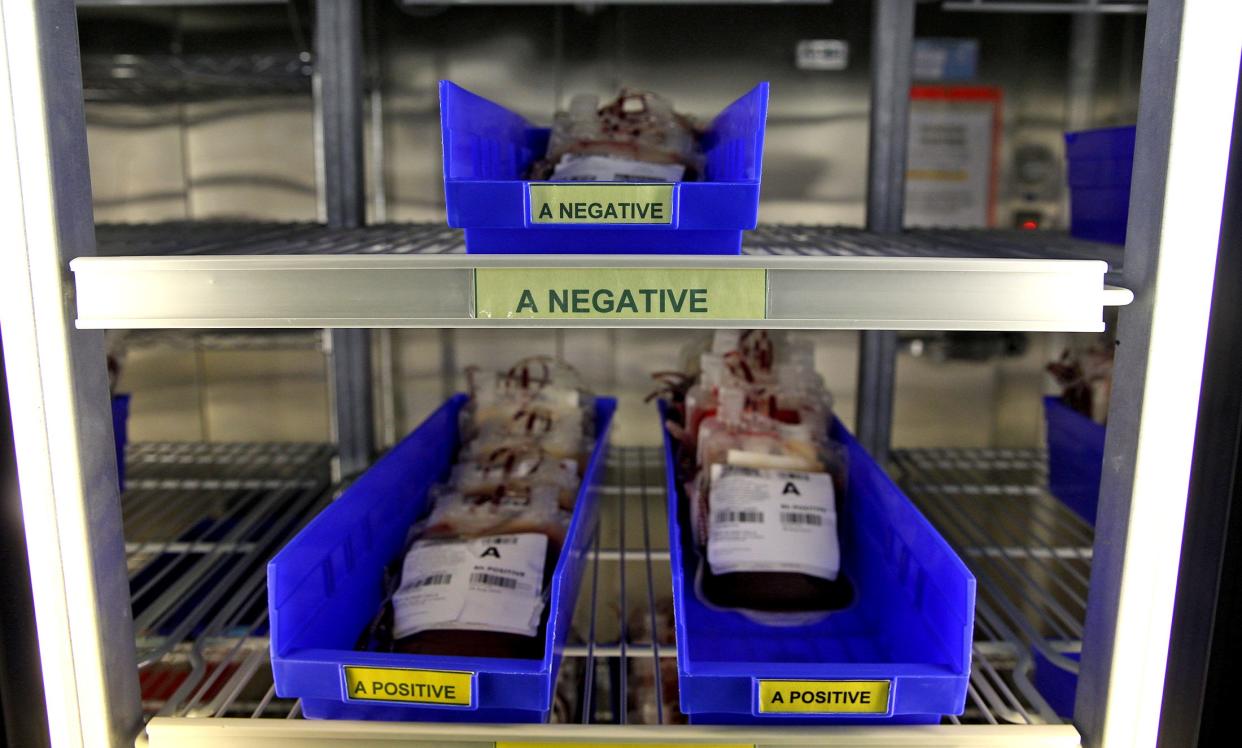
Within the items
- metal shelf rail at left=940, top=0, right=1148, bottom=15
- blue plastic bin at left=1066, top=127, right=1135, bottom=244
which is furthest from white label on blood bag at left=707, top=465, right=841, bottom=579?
metal shelf rail at left=940, top=0, right=1148, bottom=15

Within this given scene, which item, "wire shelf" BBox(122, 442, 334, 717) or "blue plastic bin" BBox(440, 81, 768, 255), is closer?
"blue plastic bin" BBox(440, 81, 768, 255)

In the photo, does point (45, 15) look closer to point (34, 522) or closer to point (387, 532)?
point (34, 522)

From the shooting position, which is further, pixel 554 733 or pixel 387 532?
pixel 387 532

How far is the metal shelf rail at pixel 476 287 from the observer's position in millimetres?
748

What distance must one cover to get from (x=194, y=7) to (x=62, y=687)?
1.42 meters

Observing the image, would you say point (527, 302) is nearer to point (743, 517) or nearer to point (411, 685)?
point (411, 685)

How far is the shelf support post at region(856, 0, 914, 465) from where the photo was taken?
1.33 m

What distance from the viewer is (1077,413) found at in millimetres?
1308

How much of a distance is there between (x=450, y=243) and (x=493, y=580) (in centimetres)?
41

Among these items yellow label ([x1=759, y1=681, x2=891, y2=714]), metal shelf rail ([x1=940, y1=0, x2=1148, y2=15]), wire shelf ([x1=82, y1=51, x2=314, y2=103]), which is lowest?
yellow label ([x1=759, y1=681, x2=891, y2=714])

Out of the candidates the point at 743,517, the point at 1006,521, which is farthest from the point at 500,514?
the point at 1006,521

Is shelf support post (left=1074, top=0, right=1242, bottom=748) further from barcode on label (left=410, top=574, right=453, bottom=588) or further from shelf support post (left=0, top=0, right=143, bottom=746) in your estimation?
shelf support post (left=0, top=0, right=143, bottom=746)

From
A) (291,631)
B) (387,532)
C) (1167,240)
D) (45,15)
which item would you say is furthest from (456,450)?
(1167,240)

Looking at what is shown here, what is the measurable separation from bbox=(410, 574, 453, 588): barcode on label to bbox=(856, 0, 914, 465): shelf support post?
73 centimetres
